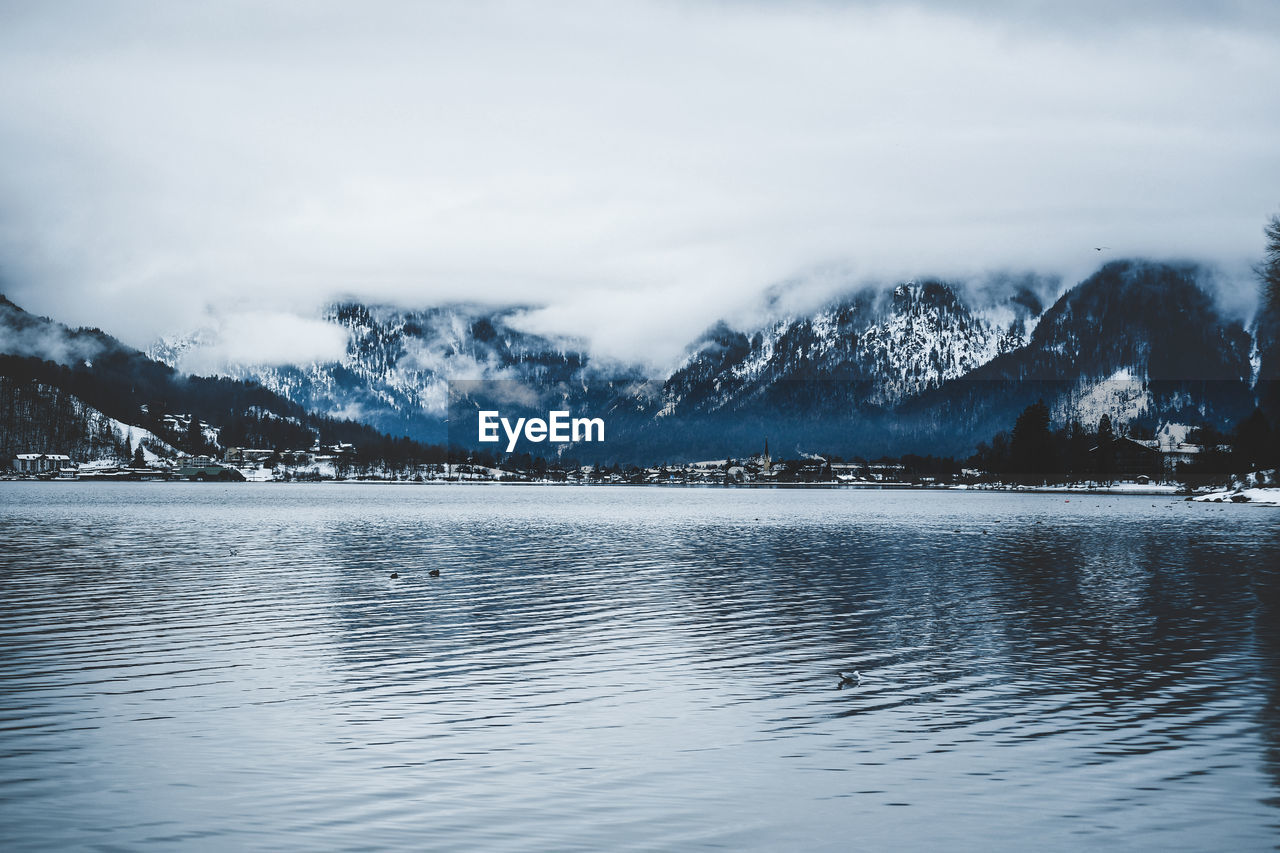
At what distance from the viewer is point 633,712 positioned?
1099 inches

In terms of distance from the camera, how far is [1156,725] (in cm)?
2672

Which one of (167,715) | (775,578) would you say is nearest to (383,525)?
(775,578)

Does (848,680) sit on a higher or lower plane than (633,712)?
higher

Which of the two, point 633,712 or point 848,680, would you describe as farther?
point 848,680

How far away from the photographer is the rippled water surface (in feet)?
63.8

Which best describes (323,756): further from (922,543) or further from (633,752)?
(922,543)

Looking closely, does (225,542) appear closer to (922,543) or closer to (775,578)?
(775,578)

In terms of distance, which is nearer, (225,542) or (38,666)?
(38,666)

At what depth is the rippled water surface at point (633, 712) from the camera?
63.8ft

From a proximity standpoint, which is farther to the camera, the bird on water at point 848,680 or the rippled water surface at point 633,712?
the bird on water at point 848,680

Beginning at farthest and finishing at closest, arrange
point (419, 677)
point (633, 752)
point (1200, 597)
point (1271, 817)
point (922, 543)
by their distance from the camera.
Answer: point (922, 543) → point (1200, 597) → point (419, 677) → point (633, 752) → point (1271, 817)

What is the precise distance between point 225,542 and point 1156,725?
80184 millimetres

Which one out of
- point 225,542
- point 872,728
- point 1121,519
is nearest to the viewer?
point 872,728

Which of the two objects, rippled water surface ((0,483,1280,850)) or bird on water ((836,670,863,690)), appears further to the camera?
bird on water ((836,670,863,690))
